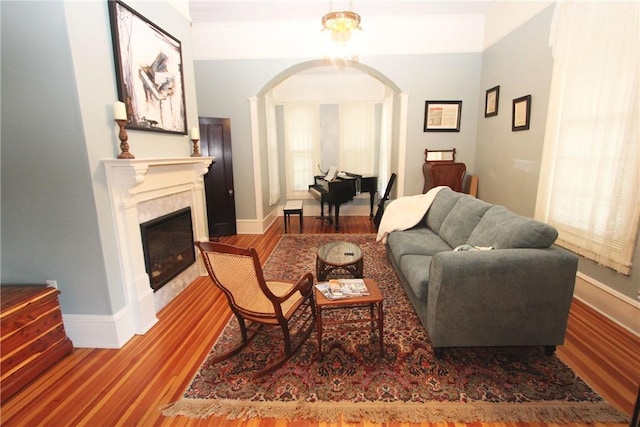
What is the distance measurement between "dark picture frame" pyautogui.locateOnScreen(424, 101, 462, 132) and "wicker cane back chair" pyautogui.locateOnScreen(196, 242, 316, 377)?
12.4ft

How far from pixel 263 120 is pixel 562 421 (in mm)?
5196

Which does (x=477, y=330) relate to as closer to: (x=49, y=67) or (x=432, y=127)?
(x=49, y=67)

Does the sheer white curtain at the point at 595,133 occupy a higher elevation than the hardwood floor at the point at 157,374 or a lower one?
higher

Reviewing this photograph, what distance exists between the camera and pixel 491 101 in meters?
4.16

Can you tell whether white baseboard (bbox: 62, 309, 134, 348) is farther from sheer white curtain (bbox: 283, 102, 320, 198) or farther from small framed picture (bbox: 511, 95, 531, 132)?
sheer white curtain (bbox: 283, 102, 320, 198)

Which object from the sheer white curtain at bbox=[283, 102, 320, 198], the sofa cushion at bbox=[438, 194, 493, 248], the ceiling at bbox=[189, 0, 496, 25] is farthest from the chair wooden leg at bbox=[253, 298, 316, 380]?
the sheer white curtain at bbox=[283, 102, 320, 198]

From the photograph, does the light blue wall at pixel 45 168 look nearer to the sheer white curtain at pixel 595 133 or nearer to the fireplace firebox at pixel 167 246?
the fireplace firebox at pixel 167 246

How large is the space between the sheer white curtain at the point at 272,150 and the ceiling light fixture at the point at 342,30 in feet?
5.62

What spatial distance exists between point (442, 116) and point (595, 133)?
244 cm

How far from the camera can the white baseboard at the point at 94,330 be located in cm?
213

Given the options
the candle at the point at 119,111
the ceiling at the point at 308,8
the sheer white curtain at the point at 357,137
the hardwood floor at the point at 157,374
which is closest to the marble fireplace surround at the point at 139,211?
the hardwood floor at the point at 157,374

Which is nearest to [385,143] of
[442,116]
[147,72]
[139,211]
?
[442,116]

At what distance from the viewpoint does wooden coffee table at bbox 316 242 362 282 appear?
108 inches

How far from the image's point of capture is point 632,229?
215cm
